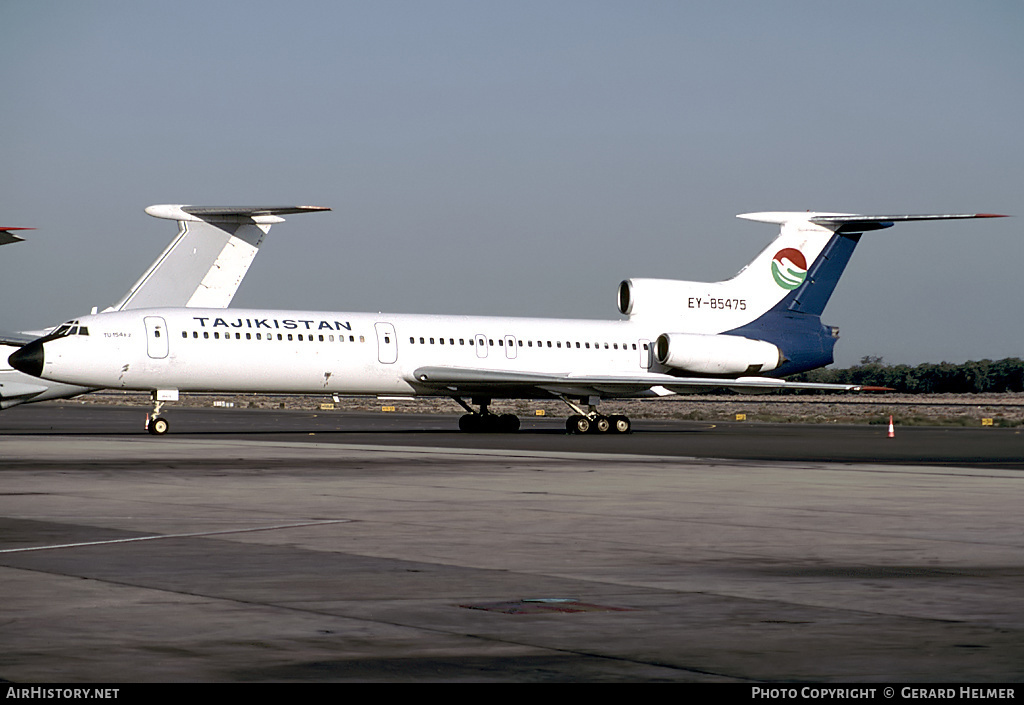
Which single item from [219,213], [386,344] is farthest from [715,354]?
[219,213]

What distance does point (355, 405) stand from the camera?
98.2m

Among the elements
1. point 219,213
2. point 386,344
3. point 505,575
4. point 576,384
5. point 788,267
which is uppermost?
point 219,213

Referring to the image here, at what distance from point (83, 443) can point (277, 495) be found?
49.8 ft

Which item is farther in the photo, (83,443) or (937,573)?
(83,443)

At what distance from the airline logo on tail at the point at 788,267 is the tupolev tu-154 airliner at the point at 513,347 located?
33 mm

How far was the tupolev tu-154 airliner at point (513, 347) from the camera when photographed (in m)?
37.8

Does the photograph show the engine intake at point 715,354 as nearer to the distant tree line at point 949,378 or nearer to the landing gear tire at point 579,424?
the landing gear tire at point 579,424

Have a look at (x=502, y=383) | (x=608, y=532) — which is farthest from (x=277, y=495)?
(x=502, y=383)

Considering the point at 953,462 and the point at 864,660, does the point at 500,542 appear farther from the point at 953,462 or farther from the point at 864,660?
the point at 953,462

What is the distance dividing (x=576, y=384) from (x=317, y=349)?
312 inches

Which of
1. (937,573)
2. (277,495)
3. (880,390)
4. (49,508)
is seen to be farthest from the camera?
(880,390)

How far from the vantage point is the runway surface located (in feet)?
23.2

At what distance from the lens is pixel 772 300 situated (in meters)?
46.3

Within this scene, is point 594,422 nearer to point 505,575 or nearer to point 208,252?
point 208,252
